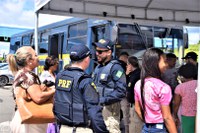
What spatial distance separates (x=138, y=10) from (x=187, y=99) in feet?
13.7

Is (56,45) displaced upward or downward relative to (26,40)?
downward

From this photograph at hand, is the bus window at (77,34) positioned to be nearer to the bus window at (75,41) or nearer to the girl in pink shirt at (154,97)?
the bus window at (75,41)

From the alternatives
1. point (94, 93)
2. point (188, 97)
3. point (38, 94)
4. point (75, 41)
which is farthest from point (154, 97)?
point (75, 41)

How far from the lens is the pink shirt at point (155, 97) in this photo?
129 inches

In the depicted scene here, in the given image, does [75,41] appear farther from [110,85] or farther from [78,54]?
[78,54]

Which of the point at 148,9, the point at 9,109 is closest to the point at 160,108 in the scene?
the point at 148,9

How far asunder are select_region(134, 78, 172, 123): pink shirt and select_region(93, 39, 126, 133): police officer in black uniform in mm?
1170

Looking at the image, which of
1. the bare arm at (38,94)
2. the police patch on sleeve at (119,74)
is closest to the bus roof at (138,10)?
the police patch on sleeve at (119,74)

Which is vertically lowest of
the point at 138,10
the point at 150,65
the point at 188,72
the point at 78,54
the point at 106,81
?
the point at 106,81

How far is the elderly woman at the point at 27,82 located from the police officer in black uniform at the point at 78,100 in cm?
29

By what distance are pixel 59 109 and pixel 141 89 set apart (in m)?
0.89

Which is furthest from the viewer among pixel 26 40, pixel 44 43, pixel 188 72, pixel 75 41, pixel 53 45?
pixel 26 40

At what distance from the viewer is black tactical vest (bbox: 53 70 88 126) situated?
3074 mm

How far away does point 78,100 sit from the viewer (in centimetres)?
309
